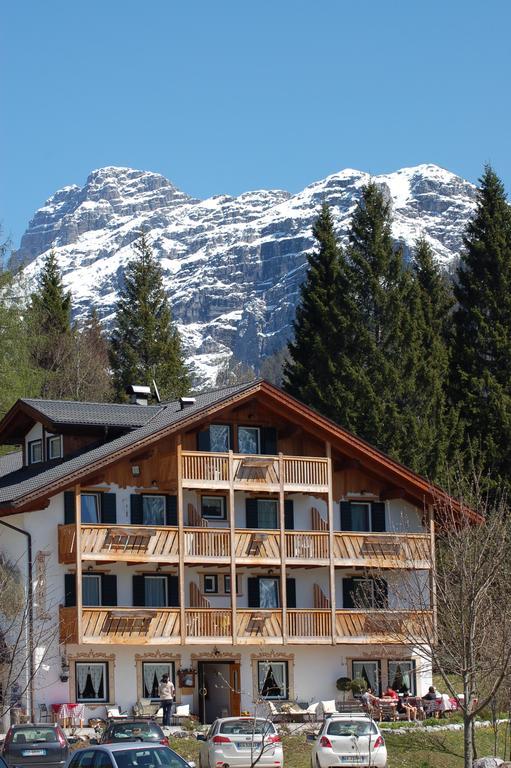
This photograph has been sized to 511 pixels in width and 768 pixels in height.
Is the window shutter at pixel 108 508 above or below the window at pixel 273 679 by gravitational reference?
above

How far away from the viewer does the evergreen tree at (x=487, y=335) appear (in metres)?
61.9

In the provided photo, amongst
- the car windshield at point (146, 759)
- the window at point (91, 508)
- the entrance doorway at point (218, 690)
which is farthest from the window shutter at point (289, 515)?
the car windshield at point (146, 759)

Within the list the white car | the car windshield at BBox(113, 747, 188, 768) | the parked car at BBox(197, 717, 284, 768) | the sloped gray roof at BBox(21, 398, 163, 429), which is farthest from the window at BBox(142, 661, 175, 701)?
the car windshield at BBox(113, 747, 188, 768)

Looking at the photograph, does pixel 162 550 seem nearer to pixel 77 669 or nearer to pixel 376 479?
pixel 77 669

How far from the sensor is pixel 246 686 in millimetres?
47656

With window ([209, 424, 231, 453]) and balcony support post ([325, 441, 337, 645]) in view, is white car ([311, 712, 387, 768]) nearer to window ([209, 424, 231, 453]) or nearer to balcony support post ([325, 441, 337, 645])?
balcony support post ([325, 441, 337, 645])

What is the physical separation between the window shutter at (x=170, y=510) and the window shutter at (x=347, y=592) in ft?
21.3

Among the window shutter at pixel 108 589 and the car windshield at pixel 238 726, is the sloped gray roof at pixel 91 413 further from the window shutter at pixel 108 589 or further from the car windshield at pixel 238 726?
the car windshield at pixel 238 726

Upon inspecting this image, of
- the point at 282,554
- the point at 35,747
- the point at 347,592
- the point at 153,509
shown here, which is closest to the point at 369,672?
the point at 347,592

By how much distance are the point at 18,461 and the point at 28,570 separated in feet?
32.0

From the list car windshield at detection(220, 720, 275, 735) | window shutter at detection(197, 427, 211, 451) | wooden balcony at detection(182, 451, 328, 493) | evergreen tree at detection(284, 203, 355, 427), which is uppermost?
evergreen tree at detection(284, 203, 355, 427)

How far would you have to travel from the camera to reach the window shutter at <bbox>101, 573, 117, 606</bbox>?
46.1m

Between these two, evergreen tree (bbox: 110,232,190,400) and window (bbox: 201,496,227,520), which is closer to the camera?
window (bbox: 201,496,227,520)

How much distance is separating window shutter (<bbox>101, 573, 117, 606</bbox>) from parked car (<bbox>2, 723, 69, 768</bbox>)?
1312cm
